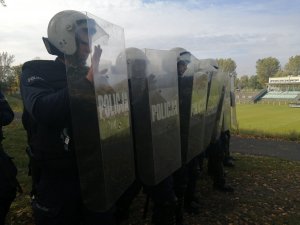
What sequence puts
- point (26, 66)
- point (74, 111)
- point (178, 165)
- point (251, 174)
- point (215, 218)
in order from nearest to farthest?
point (74, 111) → point (26, 66) → point (178, 165) → point (215, 218) → point (251, 174)

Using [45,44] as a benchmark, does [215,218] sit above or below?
below

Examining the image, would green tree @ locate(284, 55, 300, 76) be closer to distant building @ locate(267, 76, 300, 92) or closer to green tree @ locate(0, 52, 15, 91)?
distant building @ locate(267, 76, 300, 92)

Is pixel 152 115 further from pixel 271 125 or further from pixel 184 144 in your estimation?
pixel 271 125

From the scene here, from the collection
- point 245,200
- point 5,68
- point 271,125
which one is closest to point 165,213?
point 245,200

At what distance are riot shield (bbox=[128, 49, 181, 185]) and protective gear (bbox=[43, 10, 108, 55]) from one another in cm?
74

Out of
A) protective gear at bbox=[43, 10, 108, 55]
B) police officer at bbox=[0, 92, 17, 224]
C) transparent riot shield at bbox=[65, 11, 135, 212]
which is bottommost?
police officer at bbox=[0, 92, 17, 224]

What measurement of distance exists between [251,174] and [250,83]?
106355 millimetres

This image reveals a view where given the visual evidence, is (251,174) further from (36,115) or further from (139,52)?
(36,115)

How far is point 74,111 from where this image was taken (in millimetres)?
2117

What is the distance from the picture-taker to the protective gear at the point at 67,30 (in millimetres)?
2184

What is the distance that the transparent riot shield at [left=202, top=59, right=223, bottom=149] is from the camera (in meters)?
4.86

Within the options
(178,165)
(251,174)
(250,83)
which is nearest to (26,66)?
(178,165)

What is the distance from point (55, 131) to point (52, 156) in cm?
16

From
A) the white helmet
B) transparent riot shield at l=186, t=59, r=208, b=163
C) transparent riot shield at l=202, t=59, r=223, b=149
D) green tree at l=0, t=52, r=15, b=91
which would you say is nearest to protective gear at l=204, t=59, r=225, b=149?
transparent riot shield at l=202, t=59, r=223, b=149
